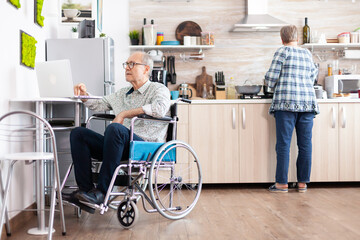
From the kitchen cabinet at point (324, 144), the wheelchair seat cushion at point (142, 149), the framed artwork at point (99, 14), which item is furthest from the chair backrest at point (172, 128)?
the framed artwork at point (99, 14)

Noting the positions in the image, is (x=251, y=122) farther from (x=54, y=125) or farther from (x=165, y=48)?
(x=54, y=125)

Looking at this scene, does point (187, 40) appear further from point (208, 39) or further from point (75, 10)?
point (75, 10)

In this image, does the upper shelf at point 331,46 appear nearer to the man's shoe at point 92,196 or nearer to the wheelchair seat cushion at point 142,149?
the wheelchair seat cushion at point 142,149

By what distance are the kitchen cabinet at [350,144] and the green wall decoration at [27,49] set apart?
113 inches

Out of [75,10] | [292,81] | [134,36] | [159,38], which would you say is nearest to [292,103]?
[292,81]

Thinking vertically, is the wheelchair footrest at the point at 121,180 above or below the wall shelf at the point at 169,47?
below

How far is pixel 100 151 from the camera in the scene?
283 cm

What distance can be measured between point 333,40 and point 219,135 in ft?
5.76

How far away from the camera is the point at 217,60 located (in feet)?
16.8

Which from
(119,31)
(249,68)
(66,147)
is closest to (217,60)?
(249,68)

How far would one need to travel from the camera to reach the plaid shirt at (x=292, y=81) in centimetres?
413

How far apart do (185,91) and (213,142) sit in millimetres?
748

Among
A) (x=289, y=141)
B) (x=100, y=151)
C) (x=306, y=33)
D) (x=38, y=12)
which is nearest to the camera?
(x=100, y=151)

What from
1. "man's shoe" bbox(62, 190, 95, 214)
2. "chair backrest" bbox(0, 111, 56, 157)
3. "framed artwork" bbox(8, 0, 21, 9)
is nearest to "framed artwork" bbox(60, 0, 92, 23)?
"framed artwork" bbox(8, 0, 21, 9)
